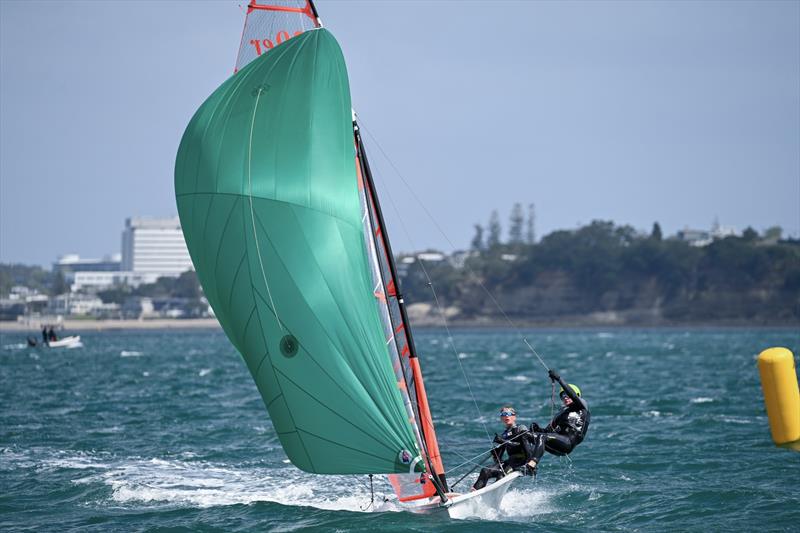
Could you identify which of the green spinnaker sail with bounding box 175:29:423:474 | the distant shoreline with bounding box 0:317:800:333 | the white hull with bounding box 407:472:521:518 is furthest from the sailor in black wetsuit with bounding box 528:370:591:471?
the distant shoreline with bounding box 0:317:800:333

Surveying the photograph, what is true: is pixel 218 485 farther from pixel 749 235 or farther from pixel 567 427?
pixel 749 235

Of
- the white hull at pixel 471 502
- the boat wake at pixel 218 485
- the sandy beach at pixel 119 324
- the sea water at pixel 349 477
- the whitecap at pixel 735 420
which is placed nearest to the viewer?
the white hull at pixel 471 502

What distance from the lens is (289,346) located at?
42.8 ft

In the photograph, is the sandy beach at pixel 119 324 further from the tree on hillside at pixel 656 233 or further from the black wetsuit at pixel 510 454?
the black wetsuit at pixel 510 454

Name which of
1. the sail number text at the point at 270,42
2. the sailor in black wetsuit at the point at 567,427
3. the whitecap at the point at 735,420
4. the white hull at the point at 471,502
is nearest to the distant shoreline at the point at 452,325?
the whitecap at the point at 735,420

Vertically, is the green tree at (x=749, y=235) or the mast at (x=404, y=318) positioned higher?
the green tree at (x=749, y=235)

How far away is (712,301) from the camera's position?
14750cm

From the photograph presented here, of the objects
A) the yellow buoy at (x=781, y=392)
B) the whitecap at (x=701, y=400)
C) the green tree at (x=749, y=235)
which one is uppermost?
the green tree at (x=749, y=235)

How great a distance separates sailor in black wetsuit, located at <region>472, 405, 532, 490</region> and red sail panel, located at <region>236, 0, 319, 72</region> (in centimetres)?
531

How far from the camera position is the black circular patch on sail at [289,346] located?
13016 millimetres

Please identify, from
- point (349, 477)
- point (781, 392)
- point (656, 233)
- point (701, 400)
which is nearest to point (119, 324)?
point (656, 233)

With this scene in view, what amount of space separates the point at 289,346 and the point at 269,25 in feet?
13.3

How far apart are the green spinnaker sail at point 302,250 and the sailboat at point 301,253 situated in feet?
0.04

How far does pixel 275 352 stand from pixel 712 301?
141m
